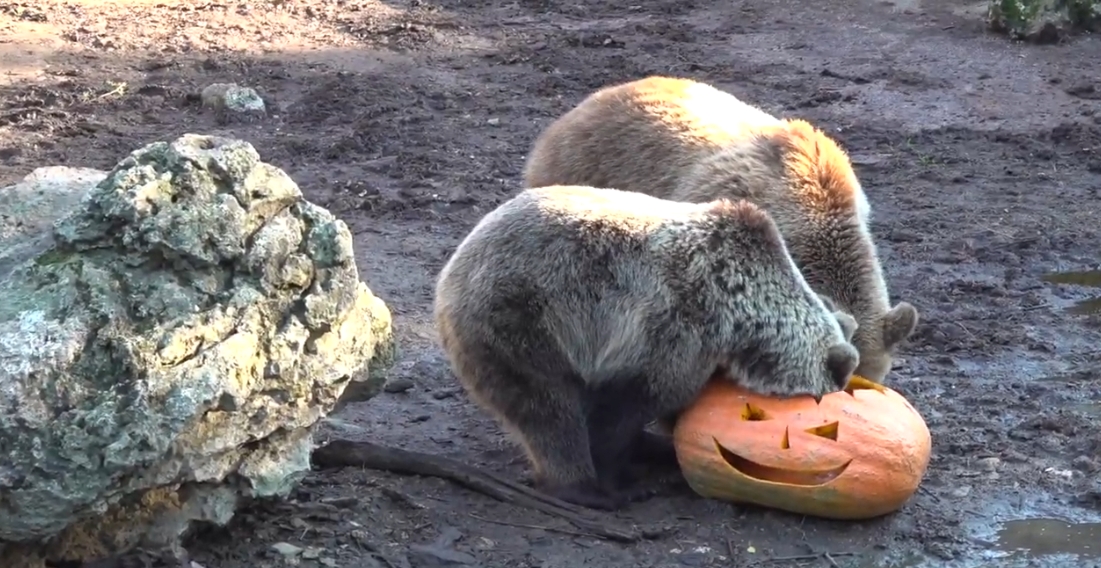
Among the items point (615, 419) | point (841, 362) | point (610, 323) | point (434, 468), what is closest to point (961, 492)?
point (841, 362)

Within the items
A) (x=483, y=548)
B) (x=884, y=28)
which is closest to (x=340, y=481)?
(x=483, y=548)

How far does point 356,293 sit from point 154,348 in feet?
2.69

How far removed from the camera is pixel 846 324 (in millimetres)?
5508

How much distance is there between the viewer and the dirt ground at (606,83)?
514 cm

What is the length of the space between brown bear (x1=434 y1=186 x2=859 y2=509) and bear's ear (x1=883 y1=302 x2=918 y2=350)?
0.43 metres

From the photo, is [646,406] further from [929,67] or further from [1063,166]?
[929,67]

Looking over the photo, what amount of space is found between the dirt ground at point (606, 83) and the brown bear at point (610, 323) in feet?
1.14

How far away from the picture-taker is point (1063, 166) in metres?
9.70

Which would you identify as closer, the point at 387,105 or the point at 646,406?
the point at 646,406

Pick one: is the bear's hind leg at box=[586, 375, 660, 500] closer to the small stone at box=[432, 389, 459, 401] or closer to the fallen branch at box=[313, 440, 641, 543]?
the fallen branch at box=[313, 440, 641, 543]

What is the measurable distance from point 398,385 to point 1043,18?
8.44 m

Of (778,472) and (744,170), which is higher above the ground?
(744,170)

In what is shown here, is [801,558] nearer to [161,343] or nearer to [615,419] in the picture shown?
[615,419]

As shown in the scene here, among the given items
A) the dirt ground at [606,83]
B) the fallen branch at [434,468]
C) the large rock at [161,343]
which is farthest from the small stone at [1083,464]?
Result: the large rock at [161,343]
